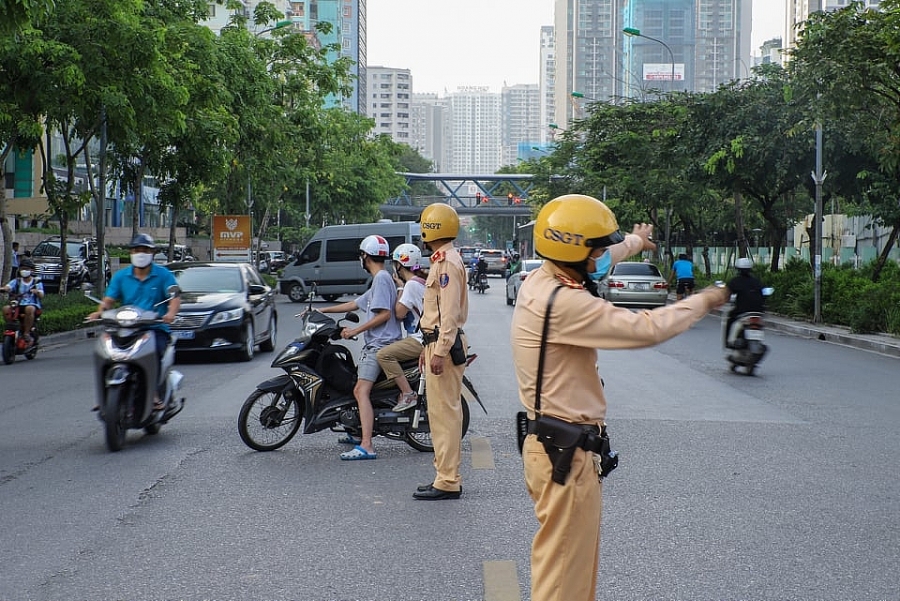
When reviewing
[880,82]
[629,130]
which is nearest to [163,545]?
[880,82]

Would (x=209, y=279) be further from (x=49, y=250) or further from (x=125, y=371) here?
(x=49, y=250)

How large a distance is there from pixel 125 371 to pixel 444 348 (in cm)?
327

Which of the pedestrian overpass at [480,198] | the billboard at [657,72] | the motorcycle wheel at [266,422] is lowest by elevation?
the motorcycle wheel at [266,422]

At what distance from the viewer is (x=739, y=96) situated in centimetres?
3194

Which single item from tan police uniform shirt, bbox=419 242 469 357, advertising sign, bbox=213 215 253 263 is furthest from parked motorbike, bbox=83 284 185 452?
advertising sign, bbox=213 215 253 263

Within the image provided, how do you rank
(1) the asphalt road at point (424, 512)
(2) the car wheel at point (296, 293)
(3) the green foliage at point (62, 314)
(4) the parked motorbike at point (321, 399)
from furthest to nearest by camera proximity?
(2) the car wheel at point (296, 293), (3) the green foliage at point (62, 314), (4) the parked motorbike at point (321, 399), (1) the asphalt road at point (424, 512)

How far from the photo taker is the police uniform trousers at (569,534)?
3834 millimetres

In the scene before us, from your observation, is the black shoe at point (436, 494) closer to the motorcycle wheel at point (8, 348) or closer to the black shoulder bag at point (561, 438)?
the black shoulder bag at point (561, 438)

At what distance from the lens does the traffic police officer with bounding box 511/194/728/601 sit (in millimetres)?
3805

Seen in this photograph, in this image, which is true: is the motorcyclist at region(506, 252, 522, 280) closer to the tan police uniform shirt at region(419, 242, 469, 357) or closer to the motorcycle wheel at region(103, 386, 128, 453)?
the motorcycle wheel at region(103, 386, 128, 453)

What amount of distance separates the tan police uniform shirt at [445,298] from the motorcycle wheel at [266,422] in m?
2.09

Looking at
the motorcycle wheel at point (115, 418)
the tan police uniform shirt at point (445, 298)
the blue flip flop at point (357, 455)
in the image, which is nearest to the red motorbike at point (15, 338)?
the motorcycle wheel at point (115, 418)

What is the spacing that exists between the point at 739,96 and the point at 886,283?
1037 centimetres

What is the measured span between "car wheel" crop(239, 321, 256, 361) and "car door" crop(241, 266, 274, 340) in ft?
0.99
